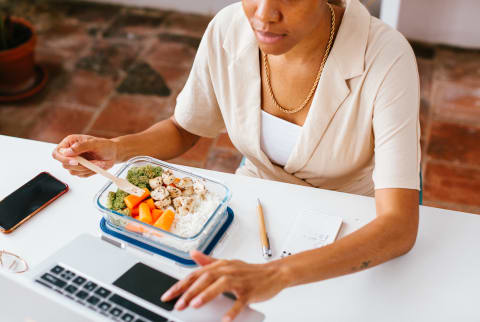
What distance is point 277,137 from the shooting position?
1383 millimetres

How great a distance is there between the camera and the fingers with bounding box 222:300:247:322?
0.85 metres

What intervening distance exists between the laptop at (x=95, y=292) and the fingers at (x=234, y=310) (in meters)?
0.01

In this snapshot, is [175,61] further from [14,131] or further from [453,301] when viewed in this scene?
[453,301]

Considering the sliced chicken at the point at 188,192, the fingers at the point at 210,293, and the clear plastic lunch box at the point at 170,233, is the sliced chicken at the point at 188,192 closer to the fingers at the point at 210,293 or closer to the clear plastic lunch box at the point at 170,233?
the clear plastic lunch box at the point at 170,233

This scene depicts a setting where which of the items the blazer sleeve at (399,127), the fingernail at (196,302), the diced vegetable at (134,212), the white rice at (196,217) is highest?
the blazer sleeve at (399,127)

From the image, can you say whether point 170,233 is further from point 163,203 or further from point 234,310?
point 234,310

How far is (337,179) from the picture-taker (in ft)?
4.75

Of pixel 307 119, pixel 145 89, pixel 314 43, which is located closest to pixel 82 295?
pixel 307 119

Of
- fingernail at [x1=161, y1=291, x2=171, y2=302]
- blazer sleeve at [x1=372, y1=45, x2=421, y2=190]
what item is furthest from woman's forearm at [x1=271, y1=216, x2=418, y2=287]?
fingernail at [x1=161, y1=291, x2=171, y2=302]

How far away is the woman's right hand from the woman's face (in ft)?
1.56

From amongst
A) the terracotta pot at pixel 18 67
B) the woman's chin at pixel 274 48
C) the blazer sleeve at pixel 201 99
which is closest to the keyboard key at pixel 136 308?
the woman's chin at pixel 274 48

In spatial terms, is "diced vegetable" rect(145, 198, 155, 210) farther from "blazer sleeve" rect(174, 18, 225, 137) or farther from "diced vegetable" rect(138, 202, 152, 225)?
"blazer sleeve" rect(174, 18, 225, 137)

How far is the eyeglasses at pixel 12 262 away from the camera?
3.68 ft

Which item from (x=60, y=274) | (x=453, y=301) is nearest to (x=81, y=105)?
(x=60, y=274)
